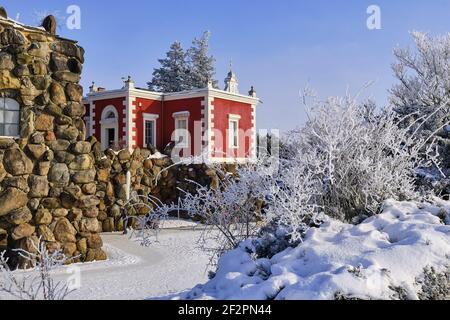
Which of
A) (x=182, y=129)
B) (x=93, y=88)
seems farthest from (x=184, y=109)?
(x=93, y=88)

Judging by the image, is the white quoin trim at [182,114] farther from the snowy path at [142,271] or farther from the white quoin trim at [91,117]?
the snowy path at [142,271]

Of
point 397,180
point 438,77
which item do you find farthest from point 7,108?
point 438,77

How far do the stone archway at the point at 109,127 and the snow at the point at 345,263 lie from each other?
16.1 metres

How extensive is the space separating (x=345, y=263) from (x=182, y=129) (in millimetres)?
16443

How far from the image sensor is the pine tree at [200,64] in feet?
107

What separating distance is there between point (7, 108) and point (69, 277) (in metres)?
3.54

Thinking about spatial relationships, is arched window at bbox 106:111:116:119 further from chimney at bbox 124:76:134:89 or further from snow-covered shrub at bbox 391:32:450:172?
snow-covered shrub at bbox 391:32:450:172

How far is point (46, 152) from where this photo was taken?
28.5ft

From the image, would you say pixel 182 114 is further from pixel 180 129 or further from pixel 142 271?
pixel 142 271

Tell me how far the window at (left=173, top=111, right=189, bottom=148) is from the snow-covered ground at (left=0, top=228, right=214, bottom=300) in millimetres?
8646

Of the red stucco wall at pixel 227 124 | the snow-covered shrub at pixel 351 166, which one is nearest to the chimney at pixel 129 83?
the red stucco wall at pixel 227 124

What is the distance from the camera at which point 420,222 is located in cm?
457

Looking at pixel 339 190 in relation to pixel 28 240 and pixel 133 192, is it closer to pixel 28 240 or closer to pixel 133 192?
pixel 28 240

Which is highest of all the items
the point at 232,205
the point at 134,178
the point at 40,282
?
the point at 134,178
